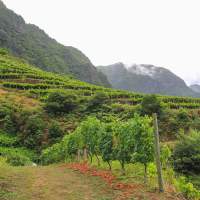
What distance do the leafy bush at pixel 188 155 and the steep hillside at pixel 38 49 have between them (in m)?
132

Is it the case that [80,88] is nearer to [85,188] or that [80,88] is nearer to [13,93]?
[13,93]

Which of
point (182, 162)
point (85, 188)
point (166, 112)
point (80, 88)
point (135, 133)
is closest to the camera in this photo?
point (85, 188)

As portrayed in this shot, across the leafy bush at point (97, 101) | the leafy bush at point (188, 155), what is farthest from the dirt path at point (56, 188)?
the leafy bush at point (97, 101)

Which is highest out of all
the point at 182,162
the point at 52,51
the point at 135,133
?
the point at 52,51

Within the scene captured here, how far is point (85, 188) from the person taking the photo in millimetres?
14945

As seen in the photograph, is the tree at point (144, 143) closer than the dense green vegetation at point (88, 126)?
Yes

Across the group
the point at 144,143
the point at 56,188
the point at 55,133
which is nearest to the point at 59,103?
the point at 55,133

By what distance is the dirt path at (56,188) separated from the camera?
13167 mm

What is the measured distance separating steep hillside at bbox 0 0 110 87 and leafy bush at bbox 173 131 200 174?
132 m

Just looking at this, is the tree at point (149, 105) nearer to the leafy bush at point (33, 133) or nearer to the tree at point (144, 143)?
the leafy bush at point (33, 133)

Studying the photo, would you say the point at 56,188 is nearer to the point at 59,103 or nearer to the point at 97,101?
the point at 59,103

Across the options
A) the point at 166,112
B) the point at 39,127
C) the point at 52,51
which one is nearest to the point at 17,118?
the point at 39,127

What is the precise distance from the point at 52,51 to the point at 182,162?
6238 inches

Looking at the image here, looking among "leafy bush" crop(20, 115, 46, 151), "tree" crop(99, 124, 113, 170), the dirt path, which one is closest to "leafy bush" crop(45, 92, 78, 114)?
"leafy bush" crop(20, 115, 46, 151)
